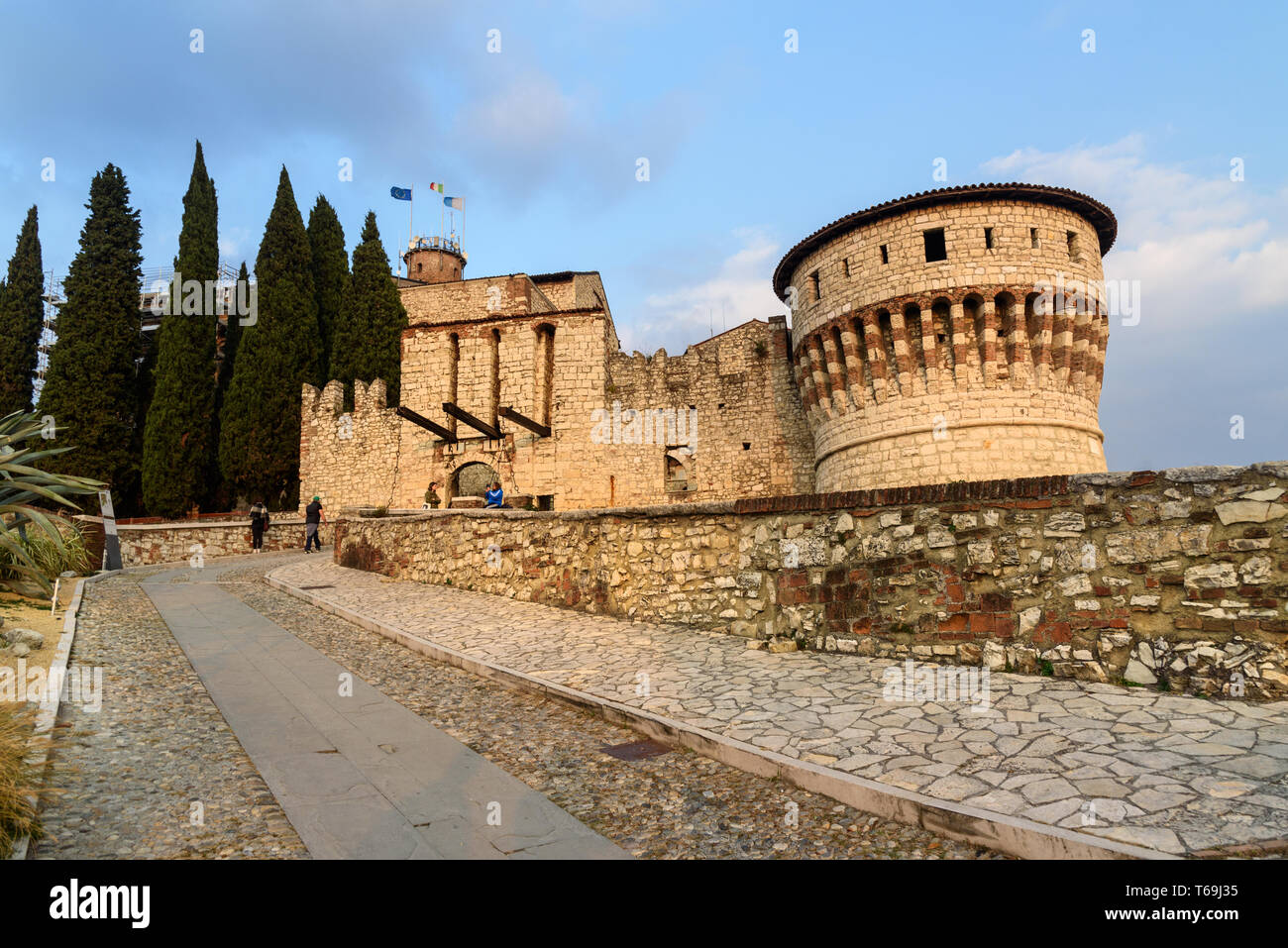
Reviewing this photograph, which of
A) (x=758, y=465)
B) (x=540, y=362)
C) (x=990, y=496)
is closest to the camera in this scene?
(x=990, y=496)

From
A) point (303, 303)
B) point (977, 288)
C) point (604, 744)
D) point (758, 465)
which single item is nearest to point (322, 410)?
point (303, 303)

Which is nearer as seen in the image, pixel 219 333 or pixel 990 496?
pixel 990 496

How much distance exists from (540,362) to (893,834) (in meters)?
22.2

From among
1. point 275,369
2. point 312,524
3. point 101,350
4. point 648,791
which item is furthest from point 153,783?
point 101,350

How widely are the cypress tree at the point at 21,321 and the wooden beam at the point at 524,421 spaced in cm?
2393

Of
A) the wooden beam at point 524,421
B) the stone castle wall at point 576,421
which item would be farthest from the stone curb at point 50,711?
the stone castle wall at point 576,421

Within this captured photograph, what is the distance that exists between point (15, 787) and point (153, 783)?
2.83 feet

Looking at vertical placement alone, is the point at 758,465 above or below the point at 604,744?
above

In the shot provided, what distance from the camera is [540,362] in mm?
24312

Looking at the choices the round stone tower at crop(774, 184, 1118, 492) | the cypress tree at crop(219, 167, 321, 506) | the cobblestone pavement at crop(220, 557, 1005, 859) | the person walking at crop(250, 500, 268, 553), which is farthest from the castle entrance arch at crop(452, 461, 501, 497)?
the cobblestone pavement at crop(220, 557, 1005, 859)

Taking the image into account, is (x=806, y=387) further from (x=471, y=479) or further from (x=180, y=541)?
(x=180, y=541)

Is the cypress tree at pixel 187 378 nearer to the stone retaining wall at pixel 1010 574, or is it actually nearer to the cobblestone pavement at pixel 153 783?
the cobblestone pavement at pixel 153 783

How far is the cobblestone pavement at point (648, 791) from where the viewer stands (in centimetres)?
339
